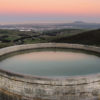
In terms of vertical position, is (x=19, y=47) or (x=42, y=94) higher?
(x=19, y=47)

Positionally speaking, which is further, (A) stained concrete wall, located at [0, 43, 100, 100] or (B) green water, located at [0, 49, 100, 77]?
(B) green water, located at [0, 49, 100, 77]

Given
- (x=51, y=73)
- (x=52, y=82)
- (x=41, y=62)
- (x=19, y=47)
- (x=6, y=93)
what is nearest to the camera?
(x=52, y=82)

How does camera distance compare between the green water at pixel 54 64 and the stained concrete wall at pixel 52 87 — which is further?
the green water at pixel 54 64

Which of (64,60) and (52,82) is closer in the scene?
(52,82)

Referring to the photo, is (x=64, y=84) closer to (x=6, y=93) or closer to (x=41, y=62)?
(x=6, y=93)

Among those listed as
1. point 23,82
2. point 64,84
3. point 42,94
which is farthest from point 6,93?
point 64,84

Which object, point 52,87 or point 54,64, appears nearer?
point 52,87

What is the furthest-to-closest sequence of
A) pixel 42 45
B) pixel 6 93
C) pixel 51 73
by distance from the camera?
pixel 42 45 → pixel 51 73 → pixel 6 93
